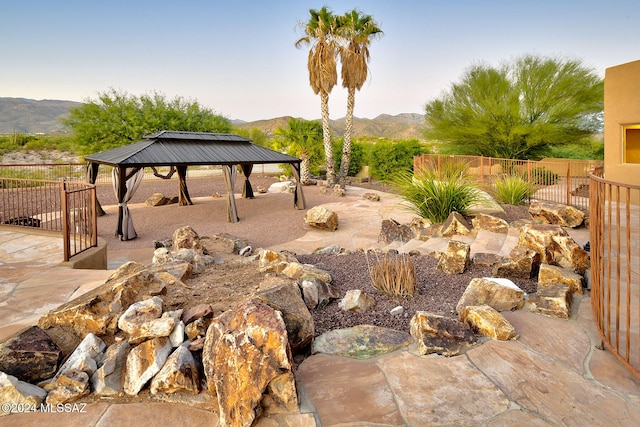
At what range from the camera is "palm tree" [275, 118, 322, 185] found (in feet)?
67.8

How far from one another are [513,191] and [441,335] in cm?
834

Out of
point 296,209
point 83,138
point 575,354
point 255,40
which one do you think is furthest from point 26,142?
point 575,354

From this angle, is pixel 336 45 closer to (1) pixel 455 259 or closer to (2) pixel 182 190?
(2) pixel 182 190

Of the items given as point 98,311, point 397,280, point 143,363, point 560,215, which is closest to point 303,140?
point 560,215

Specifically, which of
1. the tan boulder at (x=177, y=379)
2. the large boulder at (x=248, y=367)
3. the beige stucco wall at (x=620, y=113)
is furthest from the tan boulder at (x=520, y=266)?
the beige stucco wall at (x=620, y=113)

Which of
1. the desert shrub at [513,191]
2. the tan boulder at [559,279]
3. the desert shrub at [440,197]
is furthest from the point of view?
the desert shrub at [513,191]

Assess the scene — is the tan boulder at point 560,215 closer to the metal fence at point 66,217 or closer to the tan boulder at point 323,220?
the tan boulder at point 323,220

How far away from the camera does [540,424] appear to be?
1.92 meters

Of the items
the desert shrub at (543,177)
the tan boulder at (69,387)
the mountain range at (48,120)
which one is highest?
the mountain range at (48,120)

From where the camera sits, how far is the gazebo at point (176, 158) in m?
9.77

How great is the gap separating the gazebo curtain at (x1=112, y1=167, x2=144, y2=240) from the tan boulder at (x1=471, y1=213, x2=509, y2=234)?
8024 millimetres

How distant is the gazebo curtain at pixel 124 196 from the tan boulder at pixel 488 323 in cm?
875

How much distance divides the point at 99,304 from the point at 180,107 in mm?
28790

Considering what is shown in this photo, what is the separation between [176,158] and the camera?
1116 centimetres
